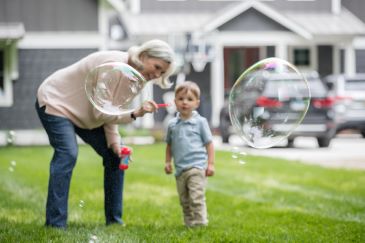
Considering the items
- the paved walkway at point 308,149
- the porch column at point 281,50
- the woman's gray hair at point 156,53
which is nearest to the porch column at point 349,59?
the porch column at point 281,50

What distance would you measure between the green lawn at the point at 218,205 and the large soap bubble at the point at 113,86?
82 centimetres

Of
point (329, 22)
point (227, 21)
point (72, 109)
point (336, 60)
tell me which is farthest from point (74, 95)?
point (329, 22)

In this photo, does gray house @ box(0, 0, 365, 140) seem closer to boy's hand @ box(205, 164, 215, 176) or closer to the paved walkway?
the paved walkway

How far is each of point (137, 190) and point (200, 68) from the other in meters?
16.5

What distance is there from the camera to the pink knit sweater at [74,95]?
235 inches

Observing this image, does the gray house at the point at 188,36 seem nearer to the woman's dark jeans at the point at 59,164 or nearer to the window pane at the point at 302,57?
the window pane at the point at 302,57

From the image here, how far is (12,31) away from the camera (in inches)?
810

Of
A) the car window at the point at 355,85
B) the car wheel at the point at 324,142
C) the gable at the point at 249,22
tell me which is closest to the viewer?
the car wheel at the point at 324,142

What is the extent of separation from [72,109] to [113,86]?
1.28 feet

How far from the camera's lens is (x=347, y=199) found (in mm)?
8367

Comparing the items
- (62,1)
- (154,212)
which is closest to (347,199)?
(154,212)

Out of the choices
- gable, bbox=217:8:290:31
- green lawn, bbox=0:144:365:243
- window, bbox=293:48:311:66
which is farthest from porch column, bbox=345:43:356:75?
green lawn, bbox=0:144:365:243

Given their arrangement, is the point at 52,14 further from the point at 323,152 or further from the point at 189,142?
the point at 189,142

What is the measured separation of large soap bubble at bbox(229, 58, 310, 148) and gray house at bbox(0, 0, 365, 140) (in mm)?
14611
